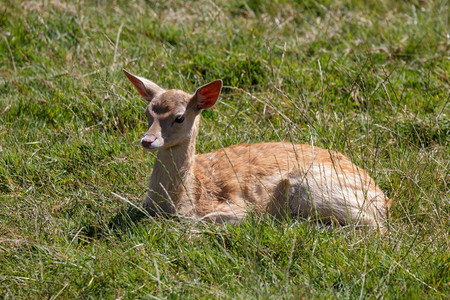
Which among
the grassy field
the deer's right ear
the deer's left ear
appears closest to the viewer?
the grassy field

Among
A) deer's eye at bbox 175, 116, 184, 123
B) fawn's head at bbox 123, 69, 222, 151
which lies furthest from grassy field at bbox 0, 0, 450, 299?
deer's eye at bbox 175, 116, 184, 123

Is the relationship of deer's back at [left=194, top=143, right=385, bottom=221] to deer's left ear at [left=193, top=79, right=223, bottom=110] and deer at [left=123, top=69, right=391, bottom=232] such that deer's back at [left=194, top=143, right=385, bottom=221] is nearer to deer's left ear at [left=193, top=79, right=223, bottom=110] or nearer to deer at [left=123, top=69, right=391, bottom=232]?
deer at [left=123, top=69, right=391, bottom=232]

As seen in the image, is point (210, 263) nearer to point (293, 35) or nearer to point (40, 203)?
point (40, 203)

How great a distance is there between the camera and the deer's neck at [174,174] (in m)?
5.30

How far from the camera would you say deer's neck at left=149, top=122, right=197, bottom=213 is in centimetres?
530

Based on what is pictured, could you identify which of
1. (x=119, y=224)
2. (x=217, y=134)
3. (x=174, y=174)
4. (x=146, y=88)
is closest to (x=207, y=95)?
(x=146, y=88)

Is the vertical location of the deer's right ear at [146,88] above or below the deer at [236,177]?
above

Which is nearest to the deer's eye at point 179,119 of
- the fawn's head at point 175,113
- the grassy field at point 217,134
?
the fawn's head at point 175,113

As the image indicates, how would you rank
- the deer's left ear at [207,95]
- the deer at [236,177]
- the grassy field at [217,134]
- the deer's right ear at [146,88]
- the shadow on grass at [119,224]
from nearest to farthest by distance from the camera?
the grassy field at [217,134], the shadow on grass at [119,224], the deer at [236,177], the deer's left ear at [207,95], the deer's right ear at [146,88]

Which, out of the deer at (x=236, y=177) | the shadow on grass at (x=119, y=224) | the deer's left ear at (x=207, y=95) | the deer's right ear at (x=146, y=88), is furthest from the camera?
the deer's right ear at (x=146, y=88)

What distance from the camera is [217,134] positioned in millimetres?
6184

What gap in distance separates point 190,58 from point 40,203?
2638 millimetres

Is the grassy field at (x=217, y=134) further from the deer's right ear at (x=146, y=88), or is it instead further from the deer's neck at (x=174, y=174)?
the deer's right ear at (x=146, y=88)

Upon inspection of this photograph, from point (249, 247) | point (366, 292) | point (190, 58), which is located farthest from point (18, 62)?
point (366, 292)
